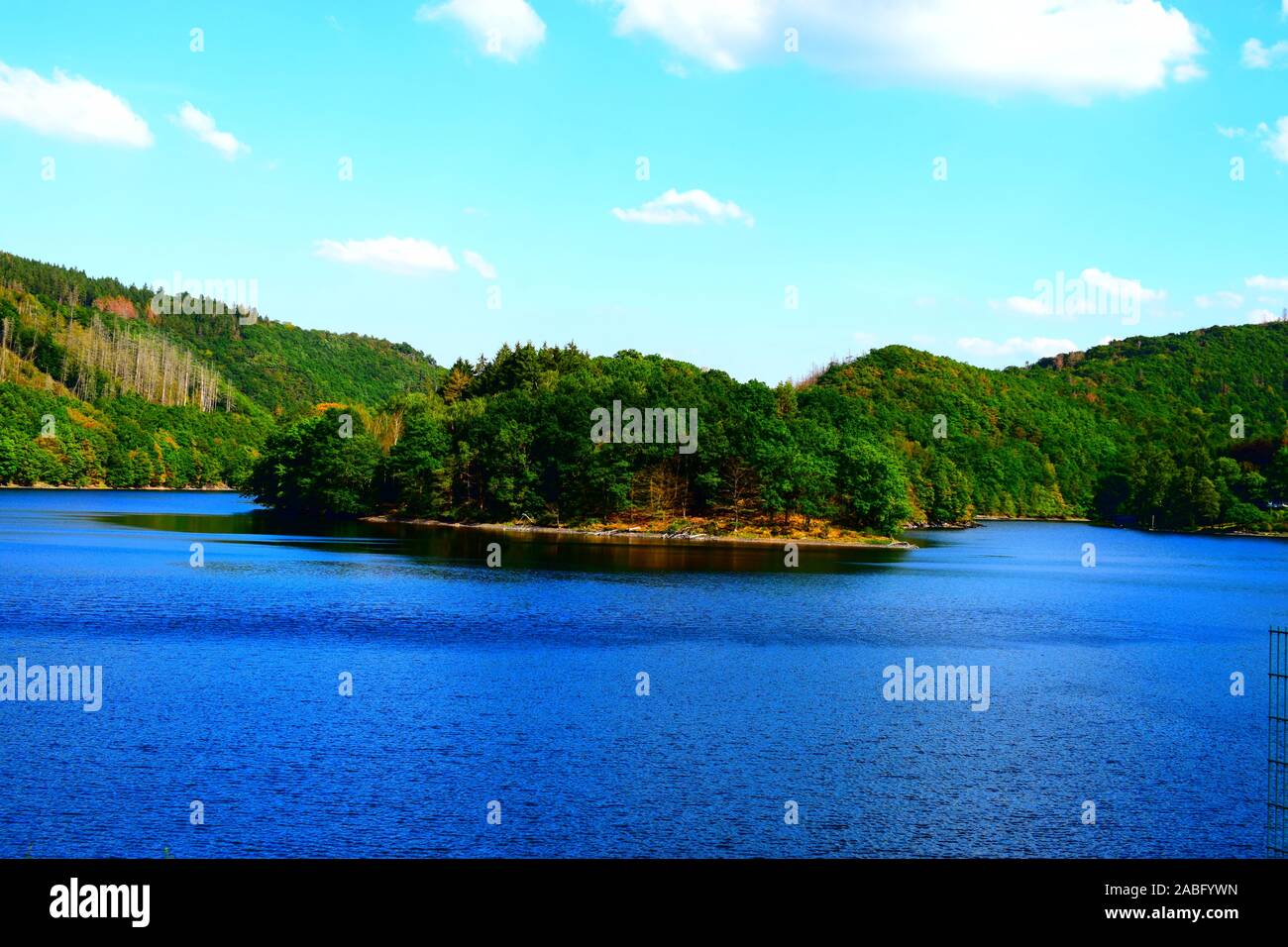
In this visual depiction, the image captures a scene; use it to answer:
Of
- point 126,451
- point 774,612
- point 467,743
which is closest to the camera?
point 467,743

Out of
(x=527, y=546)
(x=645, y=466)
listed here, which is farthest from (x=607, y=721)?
(x=645, y=466)

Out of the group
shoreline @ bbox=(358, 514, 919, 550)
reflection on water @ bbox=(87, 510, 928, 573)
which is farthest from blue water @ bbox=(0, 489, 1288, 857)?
shoreline @ bbox=(358, 514, 919, 550)

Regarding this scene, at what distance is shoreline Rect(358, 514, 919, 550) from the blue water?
42410 millimetres

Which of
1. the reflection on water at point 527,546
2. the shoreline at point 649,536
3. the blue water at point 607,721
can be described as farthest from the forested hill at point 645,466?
the blue water at point 607,721

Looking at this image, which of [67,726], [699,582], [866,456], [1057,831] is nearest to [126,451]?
[866,456]

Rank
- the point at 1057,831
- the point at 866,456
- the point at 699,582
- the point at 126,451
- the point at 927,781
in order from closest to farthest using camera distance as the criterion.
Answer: the point at 1057,831 → the point at 927,781 → the point at 699,582 → the point at 866,456 → the point at 126,451

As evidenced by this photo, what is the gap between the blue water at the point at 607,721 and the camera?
20109 millimetres

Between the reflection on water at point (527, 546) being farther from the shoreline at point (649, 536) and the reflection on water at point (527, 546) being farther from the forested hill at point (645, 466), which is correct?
the forested hill at point (645, 466)

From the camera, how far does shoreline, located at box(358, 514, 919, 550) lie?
104m
